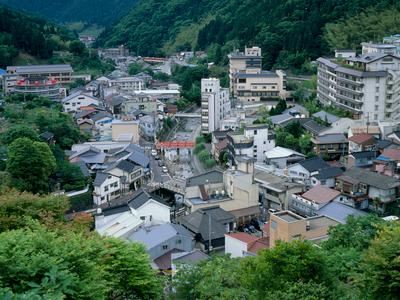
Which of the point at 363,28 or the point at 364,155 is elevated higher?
the point at 363,28

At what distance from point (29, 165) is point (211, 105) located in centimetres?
915

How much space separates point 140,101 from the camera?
27281 millimetres

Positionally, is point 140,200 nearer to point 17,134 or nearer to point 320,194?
point 320,194

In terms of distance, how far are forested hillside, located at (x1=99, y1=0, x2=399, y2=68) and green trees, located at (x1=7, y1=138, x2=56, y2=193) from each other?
56.9ft

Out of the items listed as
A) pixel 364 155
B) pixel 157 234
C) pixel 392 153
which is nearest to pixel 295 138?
pixel 364 155

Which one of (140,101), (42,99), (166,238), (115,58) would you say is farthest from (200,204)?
(115,58)

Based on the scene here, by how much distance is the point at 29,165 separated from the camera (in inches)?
606

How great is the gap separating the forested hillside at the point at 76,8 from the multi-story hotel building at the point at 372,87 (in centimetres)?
6356

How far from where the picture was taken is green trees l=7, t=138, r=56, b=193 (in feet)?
50.2

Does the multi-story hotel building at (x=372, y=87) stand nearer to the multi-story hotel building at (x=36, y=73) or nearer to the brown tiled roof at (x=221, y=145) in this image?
the brown tiled roof at (x=221, y=145)

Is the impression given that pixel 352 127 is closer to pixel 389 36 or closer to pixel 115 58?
pixel 389 36

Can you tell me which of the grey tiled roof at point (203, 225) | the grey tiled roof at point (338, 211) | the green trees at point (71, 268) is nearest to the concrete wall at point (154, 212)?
the grey tiled roof at point (203, 225)

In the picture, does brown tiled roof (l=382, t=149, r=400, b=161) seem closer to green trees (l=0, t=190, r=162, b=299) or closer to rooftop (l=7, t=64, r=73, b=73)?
green trees (l=0, t=190, r=162, b=299)

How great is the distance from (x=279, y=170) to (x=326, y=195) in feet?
8.65
